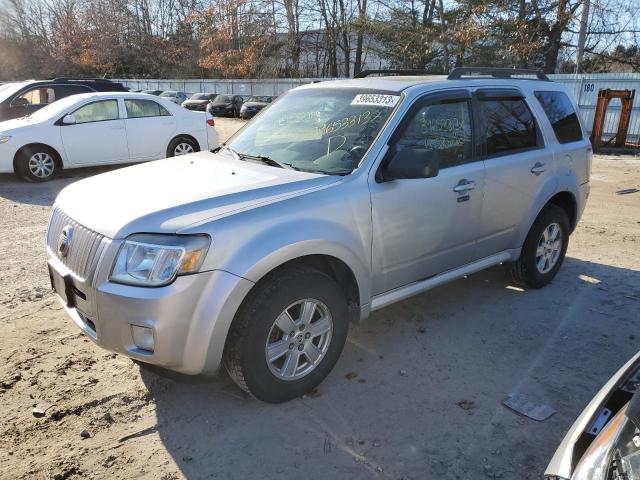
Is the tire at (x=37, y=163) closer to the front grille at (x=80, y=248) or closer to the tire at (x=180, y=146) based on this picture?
the tire at (x=180, y=146)

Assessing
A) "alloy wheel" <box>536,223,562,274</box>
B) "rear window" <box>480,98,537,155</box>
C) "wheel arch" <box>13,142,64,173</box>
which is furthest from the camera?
"wheel arch" <box>13,142,64,173</box>

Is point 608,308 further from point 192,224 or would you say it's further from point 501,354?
point 192,224

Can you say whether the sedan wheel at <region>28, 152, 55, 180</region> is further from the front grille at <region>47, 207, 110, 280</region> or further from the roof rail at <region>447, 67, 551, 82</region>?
the roof rail at <region>447, 67, 551, 82</region>

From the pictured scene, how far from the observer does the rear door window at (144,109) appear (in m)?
10.5

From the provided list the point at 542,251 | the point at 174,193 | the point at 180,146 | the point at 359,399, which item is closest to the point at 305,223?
the point at 174,193

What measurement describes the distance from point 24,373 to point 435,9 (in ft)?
98.4

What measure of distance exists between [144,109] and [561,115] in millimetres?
8324

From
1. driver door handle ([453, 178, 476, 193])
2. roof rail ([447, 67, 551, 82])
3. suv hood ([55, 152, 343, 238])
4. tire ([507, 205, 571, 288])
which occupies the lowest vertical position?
tire ([507, 205, 571, 288])

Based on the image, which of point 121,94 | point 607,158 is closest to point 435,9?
point 607,158

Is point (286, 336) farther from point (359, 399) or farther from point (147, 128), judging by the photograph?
point (147, 128)

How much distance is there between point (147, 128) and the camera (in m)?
10.7

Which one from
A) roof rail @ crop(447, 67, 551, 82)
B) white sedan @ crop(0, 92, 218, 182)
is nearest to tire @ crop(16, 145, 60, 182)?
white sedan @ crop(0, 92, 218, 182)

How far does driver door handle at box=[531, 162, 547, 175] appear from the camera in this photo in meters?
4.51

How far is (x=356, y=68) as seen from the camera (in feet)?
128
